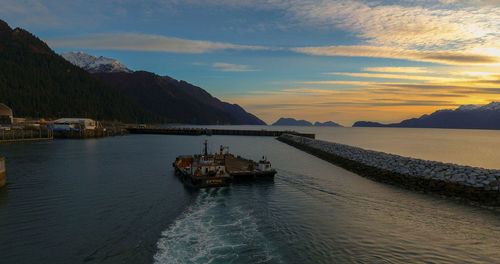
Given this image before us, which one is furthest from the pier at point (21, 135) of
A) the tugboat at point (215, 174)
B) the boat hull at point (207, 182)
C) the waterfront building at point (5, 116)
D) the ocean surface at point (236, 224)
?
the boat hull at point (207, 182)

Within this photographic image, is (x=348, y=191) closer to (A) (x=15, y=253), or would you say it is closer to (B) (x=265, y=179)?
(B) (x=265, y=179)

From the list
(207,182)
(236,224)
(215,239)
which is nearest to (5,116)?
(207,182)

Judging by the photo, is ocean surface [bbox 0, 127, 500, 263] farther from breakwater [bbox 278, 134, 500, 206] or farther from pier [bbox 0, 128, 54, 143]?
pier [bbox 0, 128, 54, 143]

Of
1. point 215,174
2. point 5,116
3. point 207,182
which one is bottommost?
point 207,182

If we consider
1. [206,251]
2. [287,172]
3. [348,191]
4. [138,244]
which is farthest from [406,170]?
[138,244]

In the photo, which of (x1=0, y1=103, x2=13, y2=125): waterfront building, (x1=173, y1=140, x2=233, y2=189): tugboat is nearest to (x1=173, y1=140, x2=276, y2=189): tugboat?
(x1=173, y1=140, x2=233, y2=189): tugboat

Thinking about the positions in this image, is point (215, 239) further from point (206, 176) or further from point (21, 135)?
point (21, 135)

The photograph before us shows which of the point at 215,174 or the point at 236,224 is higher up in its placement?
the point at 215,174
